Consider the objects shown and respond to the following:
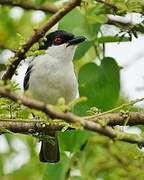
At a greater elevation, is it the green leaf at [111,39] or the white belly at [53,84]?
the green leaf at [111,39]

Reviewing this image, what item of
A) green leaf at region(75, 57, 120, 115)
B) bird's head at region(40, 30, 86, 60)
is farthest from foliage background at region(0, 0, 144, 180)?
bird's head at region(40, 30, 86, 60)

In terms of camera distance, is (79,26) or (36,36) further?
(79,26)

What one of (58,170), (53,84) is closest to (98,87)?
(58,170)

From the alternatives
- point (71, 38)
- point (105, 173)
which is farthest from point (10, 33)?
point (105, 173)

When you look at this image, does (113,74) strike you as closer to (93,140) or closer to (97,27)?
(97,27)

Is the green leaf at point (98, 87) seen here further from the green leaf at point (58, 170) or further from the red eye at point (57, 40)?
the red eye at point (57, 40)

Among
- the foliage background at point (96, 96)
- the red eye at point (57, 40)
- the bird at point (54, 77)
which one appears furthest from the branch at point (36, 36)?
the red eye at point (57, 40)

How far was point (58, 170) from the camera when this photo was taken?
2492mm

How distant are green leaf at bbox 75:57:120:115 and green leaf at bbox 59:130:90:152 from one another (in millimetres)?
116

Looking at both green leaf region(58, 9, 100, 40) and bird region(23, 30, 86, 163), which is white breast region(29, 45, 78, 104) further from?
green leaf region(58, 9, 100, 40)

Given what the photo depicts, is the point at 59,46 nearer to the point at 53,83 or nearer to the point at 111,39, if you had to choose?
the point at 53,83

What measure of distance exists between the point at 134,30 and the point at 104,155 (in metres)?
0.93

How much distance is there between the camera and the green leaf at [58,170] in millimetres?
2447

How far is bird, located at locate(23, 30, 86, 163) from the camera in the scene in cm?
345
